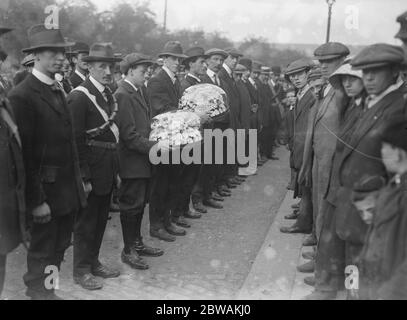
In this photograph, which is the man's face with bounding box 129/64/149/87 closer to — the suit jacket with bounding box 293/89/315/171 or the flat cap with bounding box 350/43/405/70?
the suit jacket with bounding box 293/89/315/171

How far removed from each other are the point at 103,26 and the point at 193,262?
1123 inches

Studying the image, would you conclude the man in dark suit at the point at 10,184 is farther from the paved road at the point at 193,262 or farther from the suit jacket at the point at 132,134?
the suit jacket at the point at 132,134

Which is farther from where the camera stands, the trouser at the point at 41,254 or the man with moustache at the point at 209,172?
the man with moustache at the point at 209,172

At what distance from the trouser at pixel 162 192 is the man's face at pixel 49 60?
97.6 inches

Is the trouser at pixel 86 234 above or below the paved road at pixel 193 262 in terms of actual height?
above

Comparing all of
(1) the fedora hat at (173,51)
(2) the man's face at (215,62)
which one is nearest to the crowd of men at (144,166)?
(1) the fedora hat at (173,51)

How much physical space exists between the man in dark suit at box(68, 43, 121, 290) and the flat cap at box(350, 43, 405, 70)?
2515 mm

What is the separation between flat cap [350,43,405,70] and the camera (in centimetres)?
356

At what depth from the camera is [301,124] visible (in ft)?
22.3

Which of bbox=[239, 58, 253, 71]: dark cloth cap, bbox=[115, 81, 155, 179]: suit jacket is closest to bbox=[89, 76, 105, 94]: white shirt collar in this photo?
bbox=[115, 81, 155, 179]: suit jacket

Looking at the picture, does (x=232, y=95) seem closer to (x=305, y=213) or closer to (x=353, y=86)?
(x=305, y=213)

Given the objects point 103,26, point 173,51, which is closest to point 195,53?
point 173,51

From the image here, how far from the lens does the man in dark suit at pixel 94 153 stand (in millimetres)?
4883
